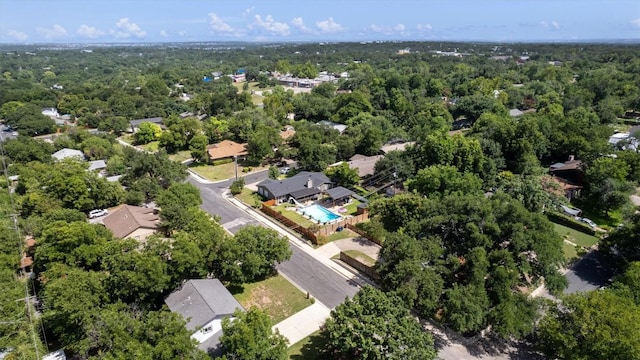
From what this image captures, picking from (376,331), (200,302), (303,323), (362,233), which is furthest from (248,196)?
(376,331)

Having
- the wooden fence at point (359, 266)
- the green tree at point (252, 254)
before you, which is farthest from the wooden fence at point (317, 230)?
the green tree at point (252, 254)

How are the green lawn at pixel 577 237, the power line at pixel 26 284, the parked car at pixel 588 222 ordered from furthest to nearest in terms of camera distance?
1. the parked car at pixel 588 222
2. the green lawn at pixel 577 237
3. the power line at pixel 26 284

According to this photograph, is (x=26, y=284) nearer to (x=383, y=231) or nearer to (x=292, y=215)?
(x=292, y=215)

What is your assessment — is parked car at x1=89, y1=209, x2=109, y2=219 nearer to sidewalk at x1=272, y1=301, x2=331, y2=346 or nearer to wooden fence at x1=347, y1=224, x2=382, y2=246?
sidewalk at x1=272, y1=301, x2=331, y2=346

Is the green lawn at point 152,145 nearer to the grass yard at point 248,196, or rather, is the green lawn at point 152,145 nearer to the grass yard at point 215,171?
the grass yard at point 215,171

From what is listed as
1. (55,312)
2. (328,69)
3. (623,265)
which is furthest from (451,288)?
(328,69)

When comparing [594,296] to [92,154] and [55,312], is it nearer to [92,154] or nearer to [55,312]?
[55,312]
